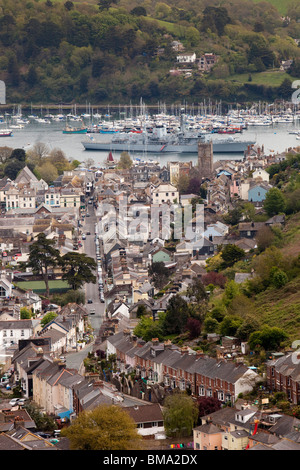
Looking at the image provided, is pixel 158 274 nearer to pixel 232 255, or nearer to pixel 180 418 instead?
pixel 232 255

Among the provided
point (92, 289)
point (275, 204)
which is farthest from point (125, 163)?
point (92, 289)

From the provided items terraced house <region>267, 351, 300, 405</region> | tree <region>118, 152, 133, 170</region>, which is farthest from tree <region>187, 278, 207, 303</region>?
tree <region>118, 152, 133, 170</region>

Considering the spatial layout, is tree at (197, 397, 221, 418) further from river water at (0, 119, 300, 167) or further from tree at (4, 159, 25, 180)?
river water at (0, 119, 300, 167)

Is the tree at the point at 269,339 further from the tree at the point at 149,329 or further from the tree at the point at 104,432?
the tree at the point at 104,432
